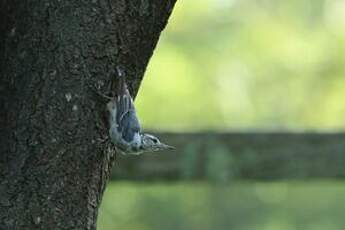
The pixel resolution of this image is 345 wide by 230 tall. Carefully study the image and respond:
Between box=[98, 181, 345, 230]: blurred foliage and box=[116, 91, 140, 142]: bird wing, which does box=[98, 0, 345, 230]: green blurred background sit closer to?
box=[98, 181, 345, 230]: blurred foliage

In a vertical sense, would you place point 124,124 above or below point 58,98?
below

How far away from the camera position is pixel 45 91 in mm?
2846

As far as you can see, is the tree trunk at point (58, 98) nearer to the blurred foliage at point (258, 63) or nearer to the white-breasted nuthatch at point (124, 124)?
the white-breasted nuthatch at point (124, 124)

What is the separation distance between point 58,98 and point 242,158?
184 cm

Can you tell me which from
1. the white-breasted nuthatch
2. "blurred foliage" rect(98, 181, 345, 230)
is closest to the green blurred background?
"blurred foliage" rect(98, 181, 345, 230)

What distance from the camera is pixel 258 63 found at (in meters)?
9.23

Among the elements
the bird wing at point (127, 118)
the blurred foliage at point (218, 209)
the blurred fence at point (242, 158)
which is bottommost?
the blurred foliage at point (218, 209)

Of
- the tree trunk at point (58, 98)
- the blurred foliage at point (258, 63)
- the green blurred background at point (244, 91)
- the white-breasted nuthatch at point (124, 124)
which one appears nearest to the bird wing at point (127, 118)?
the white-breasted nuthatch at point (124, 124)

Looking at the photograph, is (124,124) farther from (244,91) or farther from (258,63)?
(258,63)

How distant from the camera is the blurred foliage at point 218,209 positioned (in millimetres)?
7230

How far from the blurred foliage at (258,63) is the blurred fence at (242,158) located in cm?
382

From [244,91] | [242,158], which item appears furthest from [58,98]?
[244,91]

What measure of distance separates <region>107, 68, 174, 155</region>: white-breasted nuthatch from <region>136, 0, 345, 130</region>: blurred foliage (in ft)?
16.1

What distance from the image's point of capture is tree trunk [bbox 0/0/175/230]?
282 centimetres
